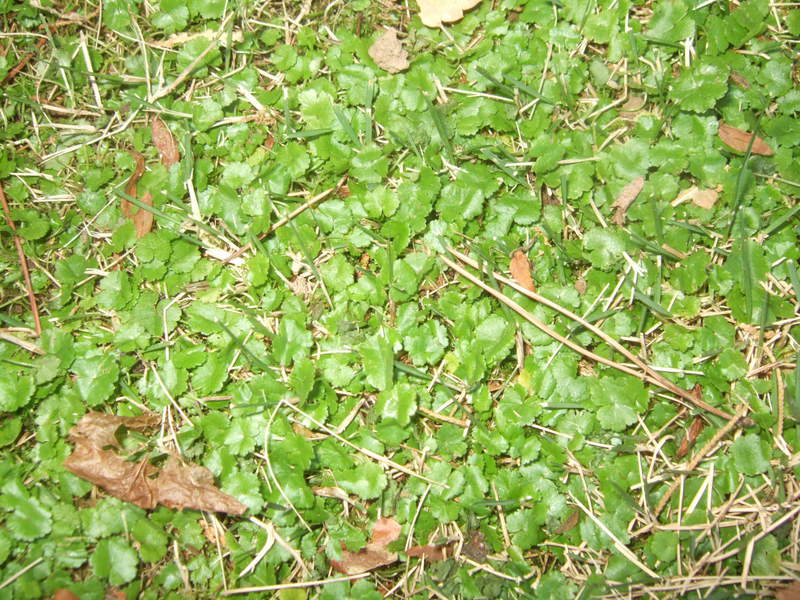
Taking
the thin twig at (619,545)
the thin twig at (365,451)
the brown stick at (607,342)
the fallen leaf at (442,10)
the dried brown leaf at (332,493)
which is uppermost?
the fallen leaf at (442,10)

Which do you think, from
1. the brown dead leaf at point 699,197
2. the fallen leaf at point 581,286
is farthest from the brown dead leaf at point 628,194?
the fallen leaf at point 581,286

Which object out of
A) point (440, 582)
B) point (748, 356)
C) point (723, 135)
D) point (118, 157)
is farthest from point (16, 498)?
point (723, 135)

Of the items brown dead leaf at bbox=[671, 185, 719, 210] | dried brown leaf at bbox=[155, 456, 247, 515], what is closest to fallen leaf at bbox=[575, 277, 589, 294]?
brown dead leaf at bbox=[671, 185, 719, 210]

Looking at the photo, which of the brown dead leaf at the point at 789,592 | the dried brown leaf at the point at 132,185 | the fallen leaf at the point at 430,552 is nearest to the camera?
the brown dead leaf at the point at 789,592

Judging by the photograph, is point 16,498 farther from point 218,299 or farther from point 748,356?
point 748,356

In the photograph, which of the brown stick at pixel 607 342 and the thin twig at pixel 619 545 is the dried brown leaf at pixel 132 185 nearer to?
the brown stick at pixel 607 342

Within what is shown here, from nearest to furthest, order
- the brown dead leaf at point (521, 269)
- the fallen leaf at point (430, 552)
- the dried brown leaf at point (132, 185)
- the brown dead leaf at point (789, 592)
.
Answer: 1. the brown dead leaf at point (789, 592)
2. the fallen leaf at point (430, 552)
3. the brown dead leaf at point (521, 269)
4. the dried brown leaf at point (132, 185)

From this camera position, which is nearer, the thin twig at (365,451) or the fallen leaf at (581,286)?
the thin twig at (365,451)
